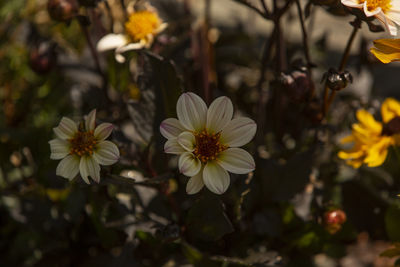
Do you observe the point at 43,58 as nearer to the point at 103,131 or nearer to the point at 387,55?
the point at 103,131

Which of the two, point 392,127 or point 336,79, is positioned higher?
point 336,79

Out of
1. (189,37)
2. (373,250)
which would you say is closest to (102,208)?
(189,37)

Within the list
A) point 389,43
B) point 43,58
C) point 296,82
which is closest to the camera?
point 389,43

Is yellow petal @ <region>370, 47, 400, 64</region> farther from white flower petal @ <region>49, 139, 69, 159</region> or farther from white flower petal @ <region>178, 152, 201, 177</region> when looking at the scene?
white flower petal @ <region>49, 139, 69, 159</region>

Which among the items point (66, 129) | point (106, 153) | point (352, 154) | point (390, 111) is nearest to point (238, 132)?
point (106, 153)

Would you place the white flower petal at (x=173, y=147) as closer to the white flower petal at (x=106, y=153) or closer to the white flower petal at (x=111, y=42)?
the white flower petal at (x=106, y=153)

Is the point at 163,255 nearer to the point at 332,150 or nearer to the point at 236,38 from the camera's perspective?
the point at 332,150
